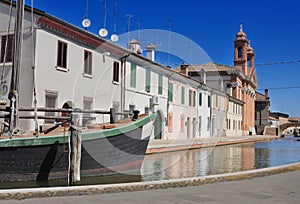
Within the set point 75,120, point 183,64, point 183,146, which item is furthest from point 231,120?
point 75,120

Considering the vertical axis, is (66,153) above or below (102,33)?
below

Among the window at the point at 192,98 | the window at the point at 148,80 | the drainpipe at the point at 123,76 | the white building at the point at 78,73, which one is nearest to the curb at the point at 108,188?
the white building at the point at 78,73

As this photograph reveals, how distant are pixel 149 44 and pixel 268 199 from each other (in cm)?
2366

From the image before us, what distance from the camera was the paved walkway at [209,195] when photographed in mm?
6395

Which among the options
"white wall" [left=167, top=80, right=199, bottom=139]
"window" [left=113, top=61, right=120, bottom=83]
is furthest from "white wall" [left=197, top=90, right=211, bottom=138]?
"window" [left=113, top=61, right=120, bottom=83]

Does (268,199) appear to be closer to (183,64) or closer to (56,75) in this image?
(56,75)

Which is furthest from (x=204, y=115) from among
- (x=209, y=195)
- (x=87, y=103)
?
(x=209, y=195)

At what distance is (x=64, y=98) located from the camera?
54.9 ft

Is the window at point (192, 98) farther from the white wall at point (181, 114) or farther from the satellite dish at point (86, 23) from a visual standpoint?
the satellite dish at point (86, 23)

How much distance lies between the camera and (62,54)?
650 inches

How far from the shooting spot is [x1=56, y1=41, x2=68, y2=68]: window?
53.6 ft

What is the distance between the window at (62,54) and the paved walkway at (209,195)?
10574mm

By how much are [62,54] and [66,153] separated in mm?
7571

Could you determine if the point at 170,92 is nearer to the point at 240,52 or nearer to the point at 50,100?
the point at 50,100
